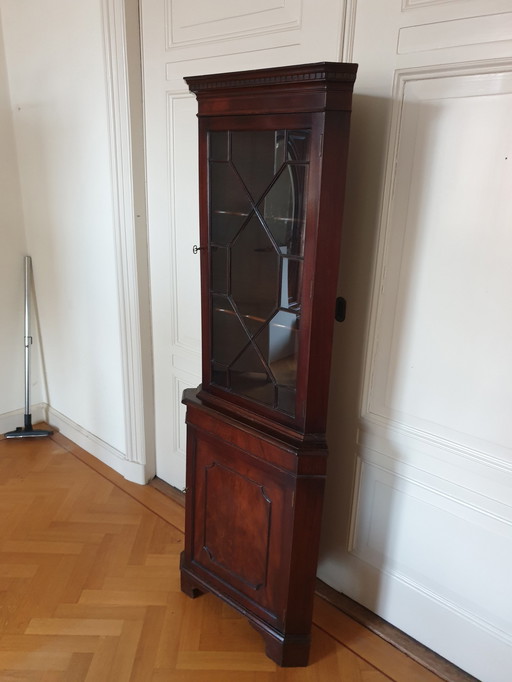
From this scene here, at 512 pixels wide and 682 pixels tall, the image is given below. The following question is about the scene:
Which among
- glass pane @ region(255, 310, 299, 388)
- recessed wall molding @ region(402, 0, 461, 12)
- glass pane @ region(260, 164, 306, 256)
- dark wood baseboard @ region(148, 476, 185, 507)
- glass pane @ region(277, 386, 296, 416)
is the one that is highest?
recessed wall molding @ region(402, 0, 461, 12)

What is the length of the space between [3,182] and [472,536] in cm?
260

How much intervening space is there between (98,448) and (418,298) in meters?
1.89

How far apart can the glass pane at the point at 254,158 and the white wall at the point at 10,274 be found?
175cm

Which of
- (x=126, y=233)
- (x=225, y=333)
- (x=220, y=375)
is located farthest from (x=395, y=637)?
(x=126, y=233)

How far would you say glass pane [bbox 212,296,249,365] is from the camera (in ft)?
5.12

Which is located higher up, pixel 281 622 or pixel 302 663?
pixel 281 622

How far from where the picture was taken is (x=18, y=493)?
244cm

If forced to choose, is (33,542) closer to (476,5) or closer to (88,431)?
(88,431)

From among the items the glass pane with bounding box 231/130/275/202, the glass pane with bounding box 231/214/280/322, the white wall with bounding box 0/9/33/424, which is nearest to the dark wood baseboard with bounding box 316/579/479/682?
the glass pane with bounding box 231/214/280/322

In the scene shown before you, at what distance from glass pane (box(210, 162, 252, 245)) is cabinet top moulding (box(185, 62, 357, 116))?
16 cm

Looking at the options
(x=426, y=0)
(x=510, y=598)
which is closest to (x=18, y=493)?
(x=510, y=598)

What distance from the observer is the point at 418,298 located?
1476 millimetres

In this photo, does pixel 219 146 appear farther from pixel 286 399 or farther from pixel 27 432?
pixel 27 432

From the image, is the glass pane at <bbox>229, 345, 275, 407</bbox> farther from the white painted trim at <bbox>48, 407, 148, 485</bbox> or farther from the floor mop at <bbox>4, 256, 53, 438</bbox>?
the floor mop at <bbox>4, 256, 53, 438</bbox>
